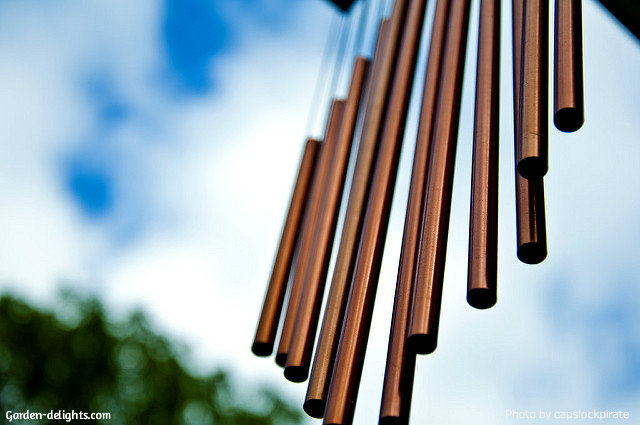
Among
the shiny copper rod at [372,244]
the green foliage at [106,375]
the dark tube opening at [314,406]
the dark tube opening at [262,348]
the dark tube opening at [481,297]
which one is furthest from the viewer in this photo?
the green foliage at [106,375]

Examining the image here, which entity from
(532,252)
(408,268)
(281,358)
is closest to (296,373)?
(281,358)

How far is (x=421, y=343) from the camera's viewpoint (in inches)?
93.8

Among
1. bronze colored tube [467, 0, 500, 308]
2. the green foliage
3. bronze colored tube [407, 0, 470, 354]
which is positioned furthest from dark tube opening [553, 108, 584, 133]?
the green foliage

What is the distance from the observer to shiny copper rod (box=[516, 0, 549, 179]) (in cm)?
244

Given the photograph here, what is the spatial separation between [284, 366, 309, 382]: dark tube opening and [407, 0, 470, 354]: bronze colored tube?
0.73m

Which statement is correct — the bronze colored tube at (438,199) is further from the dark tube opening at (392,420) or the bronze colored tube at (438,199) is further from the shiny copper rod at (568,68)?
the shiny copper rod at (568,68)

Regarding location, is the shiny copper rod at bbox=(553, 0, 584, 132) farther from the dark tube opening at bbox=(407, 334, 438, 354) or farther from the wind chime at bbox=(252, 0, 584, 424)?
the dark tube opening at bbox=(407, 334, 438, 354)

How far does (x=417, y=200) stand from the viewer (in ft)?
9.88

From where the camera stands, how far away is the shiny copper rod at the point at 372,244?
249cm

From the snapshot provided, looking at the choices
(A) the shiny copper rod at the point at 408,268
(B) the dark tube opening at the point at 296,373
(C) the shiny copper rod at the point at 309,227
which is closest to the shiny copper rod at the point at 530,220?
(A) the shiny copper rod at the point at 408,268

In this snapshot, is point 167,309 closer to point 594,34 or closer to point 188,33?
point 188,33

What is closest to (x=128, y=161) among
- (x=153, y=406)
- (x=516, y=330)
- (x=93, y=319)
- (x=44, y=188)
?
(x=44, y=188)

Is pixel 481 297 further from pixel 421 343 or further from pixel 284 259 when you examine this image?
pixel 284 259

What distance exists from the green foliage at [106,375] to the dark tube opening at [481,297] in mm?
16419
